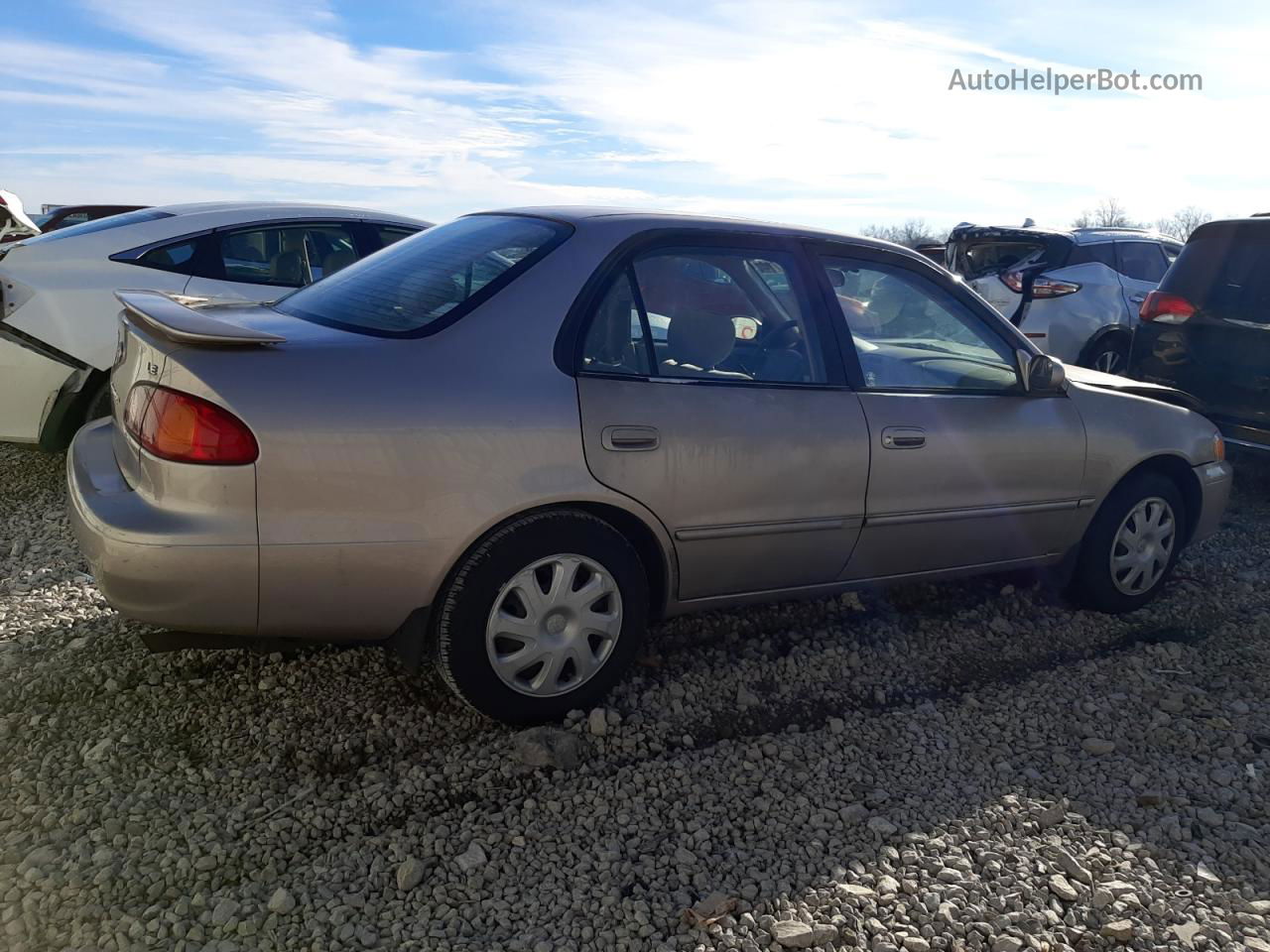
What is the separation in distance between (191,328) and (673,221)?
5.23ft

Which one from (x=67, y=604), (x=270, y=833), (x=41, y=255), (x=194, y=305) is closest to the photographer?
(x=270, y=833)

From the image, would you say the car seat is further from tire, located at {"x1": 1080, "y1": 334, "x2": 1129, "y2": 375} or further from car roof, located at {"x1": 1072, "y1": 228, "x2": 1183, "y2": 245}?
car roof, located at {"x1": 1072, "y1": 228, "x2": 1183, "y2": 245}

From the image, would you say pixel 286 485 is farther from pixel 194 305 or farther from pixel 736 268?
pixel 736 268

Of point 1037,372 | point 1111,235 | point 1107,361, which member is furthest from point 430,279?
point 1111,235

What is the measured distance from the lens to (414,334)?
3027mm

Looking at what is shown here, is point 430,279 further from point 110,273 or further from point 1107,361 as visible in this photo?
point 1107,361

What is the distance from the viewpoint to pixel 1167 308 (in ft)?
21.5

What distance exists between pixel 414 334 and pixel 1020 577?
3223mm

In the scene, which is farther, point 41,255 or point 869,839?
point 41,255

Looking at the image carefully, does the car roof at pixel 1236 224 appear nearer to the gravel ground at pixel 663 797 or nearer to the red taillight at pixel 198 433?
the gravel ground at pixel 663 797

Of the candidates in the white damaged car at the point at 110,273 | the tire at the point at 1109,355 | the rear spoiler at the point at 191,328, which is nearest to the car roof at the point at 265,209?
the white damaged car at the point at 110,273

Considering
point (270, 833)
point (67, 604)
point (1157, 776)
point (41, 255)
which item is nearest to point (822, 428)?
point (1157, 776)

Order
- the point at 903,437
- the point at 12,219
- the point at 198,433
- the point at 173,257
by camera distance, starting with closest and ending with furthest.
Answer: the point at 198,433 → the point at 903,437 → the point at 173,257 → the point at 12,219

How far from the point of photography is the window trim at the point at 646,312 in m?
3.19
